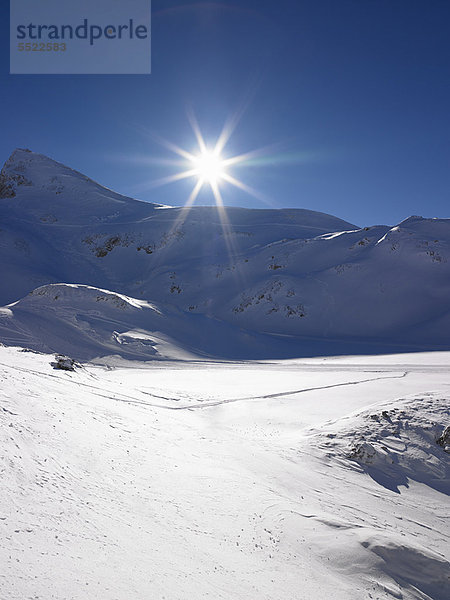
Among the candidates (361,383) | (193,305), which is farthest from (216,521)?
(193,305)

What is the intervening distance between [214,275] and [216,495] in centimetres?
3545

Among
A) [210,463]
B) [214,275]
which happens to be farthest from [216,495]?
[214,275]

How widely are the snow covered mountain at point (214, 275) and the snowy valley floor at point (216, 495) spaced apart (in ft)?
45.3

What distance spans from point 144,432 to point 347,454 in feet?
13.6

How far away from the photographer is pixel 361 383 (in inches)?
523

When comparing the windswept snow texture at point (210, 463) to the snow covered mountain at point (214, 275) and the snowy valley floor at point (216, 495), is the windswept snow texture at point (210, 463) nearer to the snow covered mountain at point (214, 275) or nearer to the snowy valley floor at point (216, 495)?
the snowy valley floor at point (216, 495)

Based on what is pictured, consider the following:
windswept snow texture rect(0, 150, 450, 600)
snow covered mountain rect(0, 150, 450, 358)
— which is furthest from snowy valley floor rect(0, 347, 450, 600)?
snow covered mountain rect(0, 150, 450, 358)

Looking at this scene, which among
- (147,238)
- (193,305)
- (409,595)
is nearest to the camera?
(409,595)

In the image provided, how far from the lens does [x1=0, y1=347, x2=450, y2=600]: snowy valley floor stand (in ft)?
10.6

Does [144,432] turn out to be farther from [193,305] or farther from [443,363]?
[193,305]

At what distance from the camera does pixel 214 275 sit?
40.2 metres

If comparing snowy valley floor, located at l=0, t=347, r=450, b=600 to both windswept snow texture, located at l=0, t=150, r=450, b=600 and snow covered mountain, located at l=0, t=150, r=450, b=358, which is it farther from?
snow covered mountain, located at l=0, t=150, r=450, b=358

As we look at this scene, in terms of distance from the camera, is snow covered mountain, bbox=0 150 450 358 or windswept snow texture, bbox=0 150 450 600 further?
snow covered mountain, bbox=0 150 450 358

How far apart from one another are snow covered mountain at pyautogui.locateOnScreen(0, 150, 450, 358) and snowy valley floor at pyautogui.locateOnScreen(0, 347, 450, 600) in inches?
544
